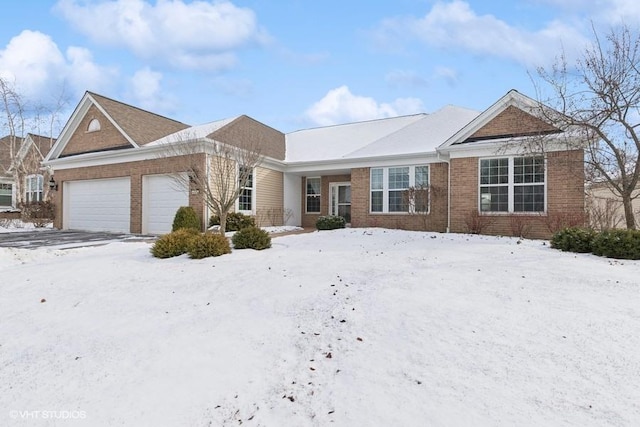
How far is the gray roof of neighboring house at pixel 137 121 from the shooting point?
1617 cm

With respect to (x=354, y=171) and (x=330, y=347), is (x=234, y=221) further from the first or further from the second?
(x=330, y=347)

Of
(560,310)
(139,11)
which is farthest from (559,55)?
(139,11)

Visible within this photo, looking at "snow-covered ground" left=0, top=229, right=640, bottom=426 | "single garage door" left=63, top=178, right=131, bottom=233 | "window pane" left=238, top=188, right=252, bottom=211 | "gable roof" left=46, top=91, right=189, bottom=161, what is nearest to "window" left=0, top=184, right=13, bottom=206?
"gable roof" left=46, top=91, right=189, bottom=161

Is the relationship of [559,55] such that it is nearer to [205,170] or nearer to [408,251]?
[408,251]

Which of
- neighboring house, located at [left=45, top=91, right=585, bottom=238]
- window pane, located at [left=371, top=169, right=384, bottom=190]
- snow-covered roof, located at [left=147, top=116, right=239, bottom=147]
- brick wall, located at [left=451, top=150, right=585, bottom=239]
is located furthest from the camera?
window pane, located at [left=371, top=169, right=384, bottom=190]

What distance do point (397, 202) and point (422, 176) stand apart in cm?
147

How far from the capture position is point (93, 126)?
57.6ft

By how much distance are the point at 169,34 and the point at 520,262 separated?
1455cm

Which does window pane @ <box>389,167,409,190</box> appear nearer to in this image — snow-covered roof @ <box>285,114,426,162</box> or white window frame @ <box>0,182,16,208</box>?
snow-covered roof @ <box>285,114,426,162</box>

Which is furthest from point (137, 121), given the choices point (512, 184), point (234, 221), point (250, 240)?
point (512, 184)

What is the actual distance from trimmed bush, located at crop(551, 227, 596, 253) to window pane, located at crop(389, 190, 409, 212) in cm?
674

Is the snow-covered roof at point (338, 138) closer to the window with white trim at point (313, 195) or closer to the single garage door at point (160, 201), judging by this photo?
the window with white trim at point (313, 195)

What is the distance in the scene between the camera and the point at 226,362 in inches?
138

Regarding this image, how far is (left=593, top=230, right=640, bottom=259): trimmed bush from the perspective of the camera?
7.16 m
